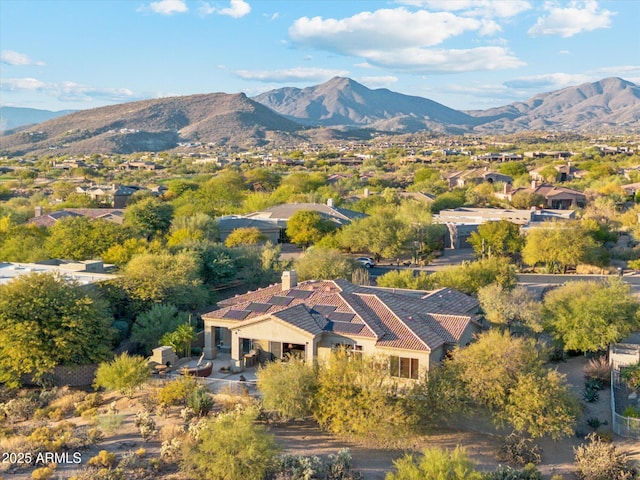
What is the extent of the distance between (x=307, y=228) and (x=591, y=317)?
3007 cm

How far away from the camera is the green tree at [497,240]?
52.0 m

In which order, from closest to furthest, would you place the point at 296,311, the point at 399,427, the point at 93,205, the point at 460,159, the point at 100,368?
the point at 399,427 → the point at 100,368 → the point at 296,311 → the point at 93,205 → the point at 460,159

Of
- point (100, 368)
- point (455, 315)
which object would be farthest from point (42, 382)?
point (455, 315)

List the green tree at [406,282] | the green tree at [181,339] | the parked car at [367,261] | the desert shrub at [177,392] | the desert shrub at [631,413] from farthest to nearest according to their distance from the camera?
the parked car at [367,261], the green tree at [406,282], the green tree at [181,339], the desert shrub at [177,392], the desert shrub at [631,413]

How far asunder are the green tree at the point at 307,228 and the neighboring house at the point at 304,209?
240 centimetres

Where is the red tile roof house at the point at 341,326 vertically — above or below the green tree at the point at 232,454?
above

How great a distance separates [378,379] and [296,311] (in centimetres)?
637

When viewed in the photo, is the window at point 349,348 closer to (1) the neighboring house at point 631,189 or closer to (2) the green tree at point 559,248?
(2) the green tree at point 559,248

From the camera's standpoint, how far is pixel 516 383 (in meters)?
22.3

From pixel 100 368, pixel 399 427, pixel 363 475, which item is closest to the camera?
pixel 363 475

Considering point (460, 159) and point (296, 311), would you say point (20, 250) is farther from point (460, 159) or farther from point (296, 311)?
point (460, 159)

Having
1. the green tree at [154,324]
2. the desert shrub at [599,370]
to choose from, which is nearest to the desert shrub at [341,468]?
the desert shrub at [599,370]

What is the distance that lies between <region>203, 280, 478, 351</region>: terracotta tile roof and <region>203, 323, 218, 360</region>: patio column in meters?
0.53

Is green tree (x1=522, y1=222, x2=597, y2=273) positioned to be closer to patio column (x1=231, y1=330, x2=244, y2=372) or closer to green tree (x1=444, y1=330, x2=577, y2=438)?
green tree (x1=444, y1=330, x2=577, y2=438)
